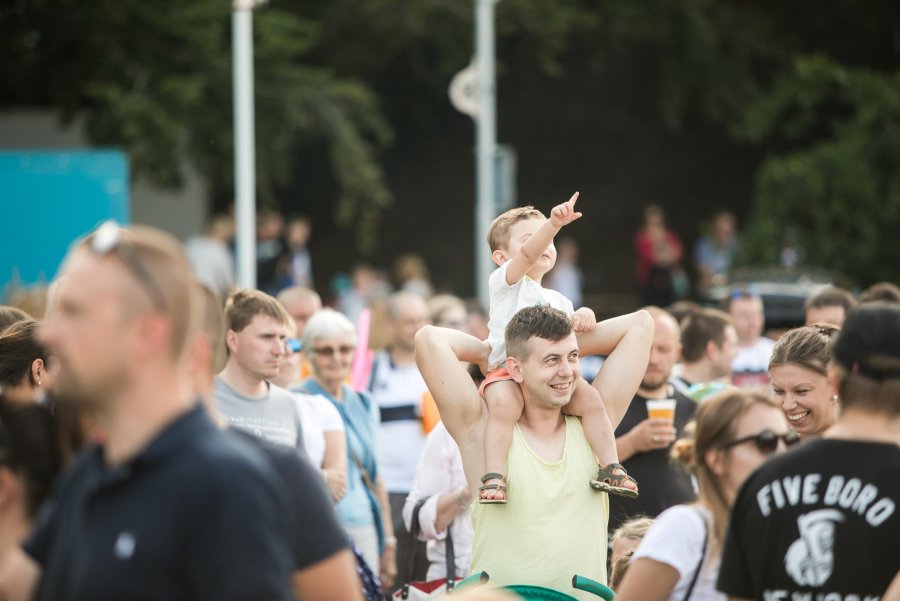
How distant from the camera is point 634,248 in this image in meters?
23.4

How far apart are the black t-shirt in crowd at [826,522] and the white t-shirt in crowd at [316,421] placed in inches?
134

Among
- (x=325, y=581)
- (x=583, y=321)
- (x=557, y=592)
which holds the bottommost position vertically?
(x=557, y=592)

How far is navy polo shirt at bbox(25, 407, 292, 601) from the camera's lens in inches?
107

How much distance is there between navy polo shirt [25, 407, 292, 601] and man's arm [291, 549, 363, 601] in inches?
11.6

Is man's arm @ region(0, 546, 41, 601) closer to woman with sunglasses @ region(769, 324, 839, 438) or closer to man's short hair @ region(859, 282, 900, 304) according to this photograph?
woman with sunglasses @ region(769, 324, 839, 438)

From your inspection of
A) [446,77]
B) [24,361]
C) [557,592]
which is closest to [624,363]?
[557,592]

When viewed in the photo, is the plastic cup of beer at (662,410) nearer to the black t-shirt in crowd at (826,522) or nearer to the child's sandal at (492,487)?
the child's sandal at (492,487)

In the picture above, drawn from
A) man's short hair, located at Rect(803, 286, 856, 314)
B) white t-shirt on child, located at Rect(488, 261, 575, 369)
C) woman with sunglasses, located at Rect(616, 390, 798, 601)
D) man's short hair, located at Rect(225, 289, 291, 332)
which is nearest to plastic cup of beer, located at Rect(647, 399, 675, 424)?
white t-shirt on child, located at Rect(488, 261, 575, 369)

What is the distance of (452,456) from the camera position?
671 centimetres

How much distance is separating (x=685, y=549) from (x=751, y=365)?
6.38 meters

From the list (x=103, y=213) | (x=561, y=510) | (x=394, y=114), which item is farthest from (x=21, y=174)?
(x=561, y=510)

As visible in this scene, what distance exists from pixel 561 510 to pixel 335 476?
7.08 feet

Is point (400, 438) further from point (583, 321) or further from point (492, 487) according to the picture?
point (492, 487)

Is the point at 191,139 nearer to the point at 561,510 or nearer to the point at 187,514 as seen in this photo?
the point at 561,510
